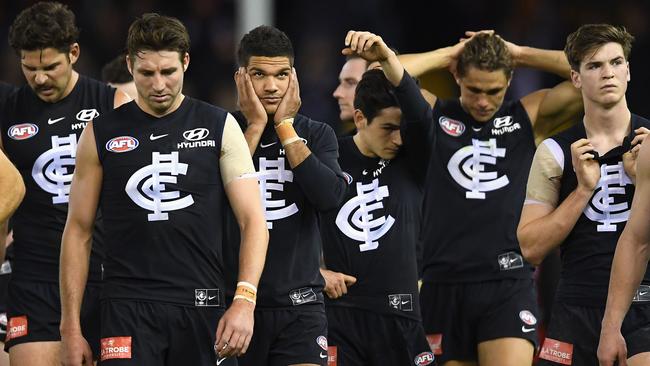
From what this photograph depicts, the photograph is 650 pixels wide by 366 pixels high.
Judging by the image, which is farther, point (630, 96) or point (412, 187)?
point (630, 96)

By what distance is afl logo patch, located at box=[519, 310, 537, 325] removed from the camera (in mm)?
8438

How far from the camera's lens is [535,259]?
24.2 feet

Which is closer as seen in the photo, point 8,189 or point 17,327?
point 8,189

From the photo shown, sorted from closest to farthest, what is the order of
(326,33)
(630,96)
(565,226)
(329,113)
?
(565,226), (630,96), (329,113), (326,33)

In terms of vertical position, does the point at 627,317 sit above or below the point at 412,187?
below

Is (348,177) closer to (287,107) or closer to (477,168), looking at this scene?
(287,107)

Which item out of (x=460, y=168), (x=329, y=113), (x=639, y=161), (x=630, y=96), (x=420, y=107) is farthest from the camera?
(x=329, y=113)

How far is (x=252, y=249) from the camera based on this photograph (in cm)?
652

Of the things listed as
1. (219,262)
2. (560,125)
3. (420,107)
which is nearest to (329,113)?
(560,125)

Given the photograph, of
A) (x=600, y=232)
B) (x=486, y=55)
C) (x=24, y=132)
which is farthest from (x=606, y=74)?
(x=24, y=132)

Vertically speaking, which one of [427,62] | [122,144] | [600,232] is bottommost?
[600,232]

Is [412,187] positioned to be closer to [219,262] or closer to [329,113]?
[219,262]

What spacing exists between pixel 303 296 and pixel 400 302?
900 mm

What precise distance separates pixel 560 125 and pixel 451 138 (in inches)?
31.1
